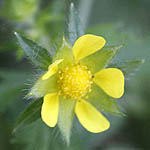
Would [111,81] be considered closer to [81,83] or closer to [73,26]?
[81,83]

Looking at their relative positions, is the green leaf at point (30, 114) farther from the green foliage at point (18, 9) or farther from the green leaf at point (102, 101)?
the green foliage at point (18, 9)

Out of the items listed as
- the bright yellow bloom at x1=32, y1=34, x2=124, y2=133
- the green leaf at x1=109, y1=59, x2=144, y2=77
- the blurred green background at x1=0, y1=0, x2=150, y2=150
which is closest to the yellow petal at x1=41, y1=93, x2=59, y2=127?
the bright yellow bloom at x1=32, y1=34, x2=124, y2=133

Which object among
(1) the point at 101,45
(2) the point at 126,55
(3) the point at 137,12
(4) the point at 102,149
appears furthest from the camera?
(3) the point at 137,12

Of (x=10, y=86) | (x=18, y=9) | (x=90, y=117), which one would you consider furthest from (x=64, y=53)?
(x=10, y=86)

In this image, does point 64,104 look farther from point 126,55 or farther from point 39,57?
point 126,55

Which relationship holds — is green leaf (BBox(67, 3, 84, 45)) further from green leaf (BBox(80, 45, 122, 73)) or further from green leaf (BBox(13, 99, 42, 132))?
green leaf (BBox(13, 99, 42, 132))

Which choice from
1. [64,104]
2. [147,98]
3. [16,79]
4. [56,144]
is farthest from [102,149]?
[64,104]

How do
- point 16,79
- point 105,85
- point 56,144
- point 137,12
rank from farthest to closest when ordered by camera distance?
point 137,12
point 16,79
point 56,144
point 105,85
